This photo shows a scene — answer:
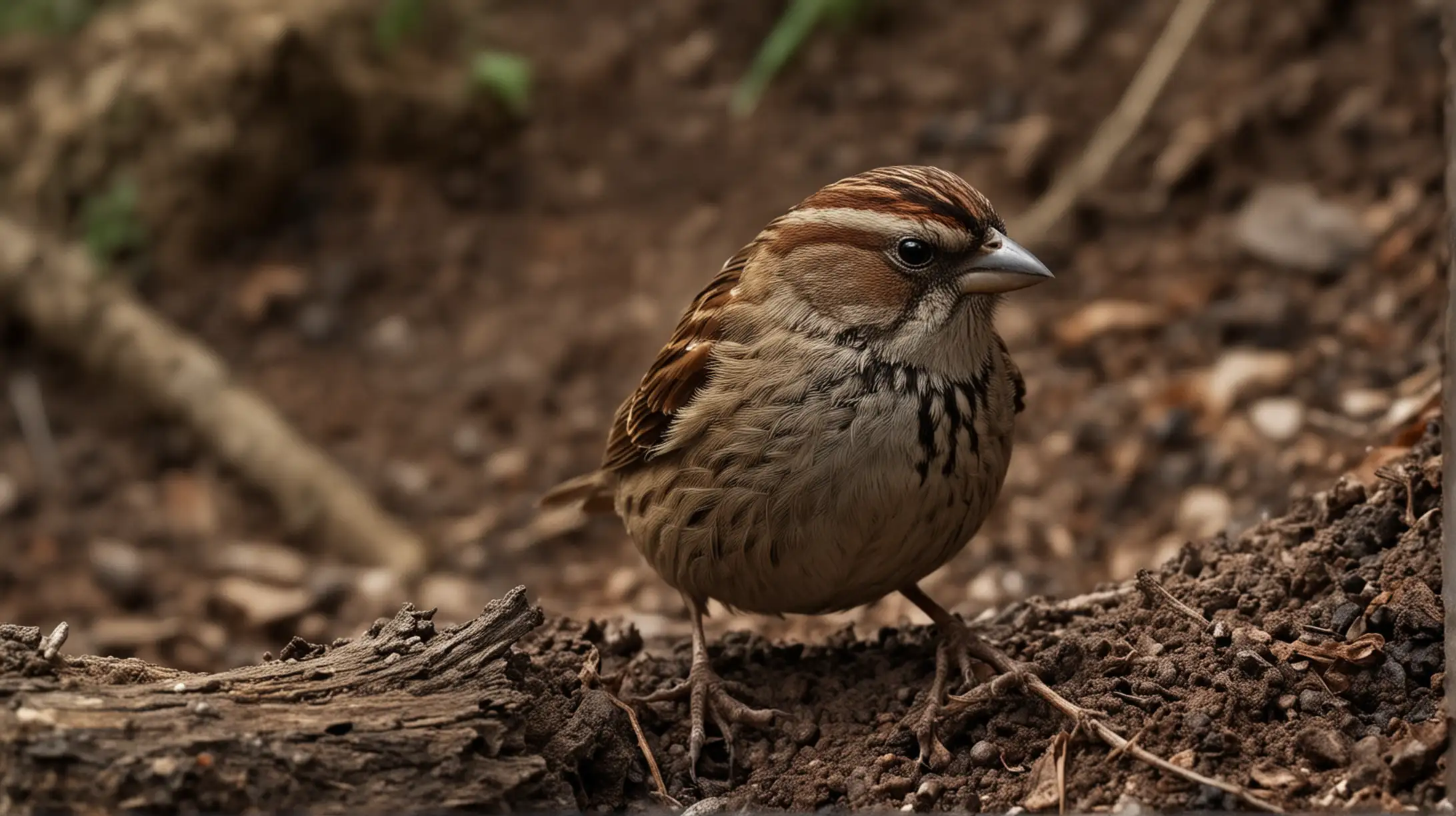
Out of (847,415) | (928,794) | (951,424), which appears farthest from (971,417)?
(928,794)

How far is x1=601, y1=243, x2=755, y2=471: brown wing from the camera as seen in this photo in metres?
3.65

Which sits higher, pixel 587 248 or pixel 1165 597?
pixel 587 248

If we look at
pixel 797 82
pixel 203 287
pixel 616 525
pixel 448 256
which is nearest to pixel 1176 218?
pixel 797 82

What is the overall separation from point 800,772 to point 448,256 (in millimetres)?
4353

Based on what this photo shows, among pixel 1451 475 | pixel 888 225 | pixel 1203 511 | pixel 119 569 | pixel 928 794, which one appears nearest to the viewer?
pixel 1451 475

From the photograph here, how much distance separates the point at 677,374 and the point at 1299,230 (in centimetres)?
329

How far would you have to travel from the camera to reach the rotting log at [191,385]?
19.8 ft

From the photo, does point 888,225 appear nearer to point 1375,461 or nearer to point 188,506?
point 1375,461

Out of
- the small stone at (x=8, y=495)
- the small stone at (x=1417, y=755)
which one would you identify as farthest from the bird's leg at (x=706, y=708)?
the small stone at (x=8, y=495)

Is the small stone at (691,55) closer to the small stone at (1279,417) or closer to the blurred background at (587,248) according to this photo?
the blurred background at (587,248)

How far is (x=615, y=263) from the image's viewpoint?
699 cm

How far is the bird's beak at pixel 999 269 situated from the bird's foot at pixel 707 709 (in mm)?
1038

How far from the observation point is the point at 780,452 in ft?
11.0

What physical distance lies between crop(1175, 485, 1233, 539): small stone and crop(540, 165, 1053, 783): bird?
63.4 inches
